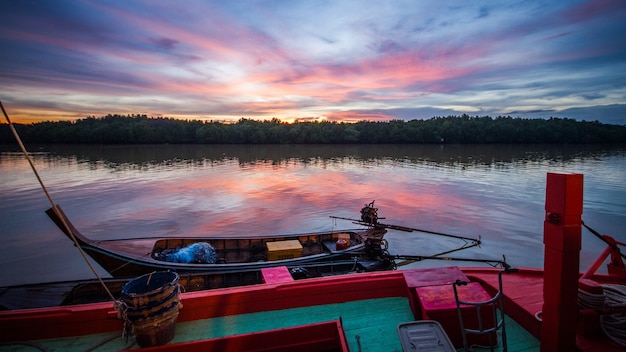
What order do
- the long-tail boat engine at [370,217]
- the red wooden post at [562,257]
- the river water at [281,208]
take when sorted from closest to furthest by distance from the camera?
the red wooden post at [562,257]
the long-tail boat engine at [370,217]
the river water at [281,208]

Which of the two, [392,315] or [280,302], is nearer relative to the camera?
[392,315]

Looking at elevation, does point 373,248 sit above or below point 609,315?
below

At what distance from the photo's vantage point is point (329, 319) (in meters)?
4.77

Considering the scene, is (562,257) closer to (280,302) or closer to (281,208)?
(280,302)

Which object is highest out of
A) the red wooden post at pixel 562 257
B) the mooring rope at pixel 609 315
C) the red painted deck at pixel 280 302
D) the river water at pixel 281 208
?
the red wooden post at pixel 562 257

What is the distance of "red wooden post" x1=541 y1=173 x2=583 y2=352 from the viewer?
10.4 ft

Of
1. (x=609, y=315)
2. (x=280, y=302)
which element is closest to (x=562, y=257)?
(x=609, y=315)

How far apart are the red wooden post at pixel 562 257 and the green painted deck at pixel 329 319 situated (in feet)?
2.77

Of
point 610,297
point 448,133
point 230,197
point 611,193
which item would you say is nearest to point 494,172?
point 611,193

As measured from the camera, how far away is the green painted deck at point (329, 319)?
419cm

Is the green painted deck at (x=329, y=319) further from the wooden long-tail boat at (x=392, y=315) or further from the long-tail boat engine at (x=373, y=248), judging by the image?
the long-tail boat engine at (x=373, y=248)

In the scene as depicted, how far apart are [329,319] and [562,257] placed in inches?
118

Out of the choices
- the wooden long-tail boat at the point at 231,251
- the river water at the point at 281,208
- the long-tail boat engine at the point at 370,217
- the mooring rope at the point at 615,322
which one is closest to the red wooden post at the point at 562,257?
the mooring rope at the point at 615,322

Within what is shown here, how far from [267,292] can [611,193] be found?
3615 cm
